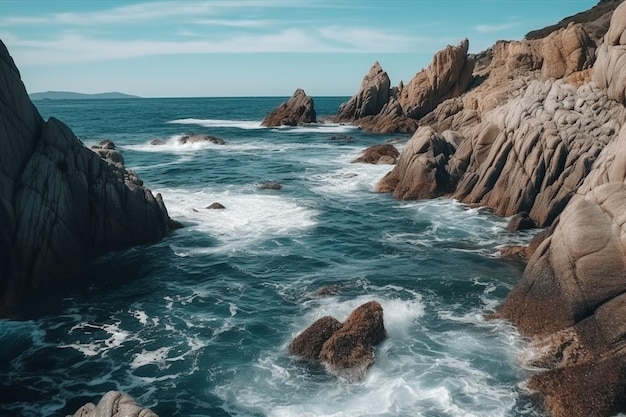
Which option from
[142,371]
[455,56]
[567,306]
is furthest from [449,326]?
[455,56]

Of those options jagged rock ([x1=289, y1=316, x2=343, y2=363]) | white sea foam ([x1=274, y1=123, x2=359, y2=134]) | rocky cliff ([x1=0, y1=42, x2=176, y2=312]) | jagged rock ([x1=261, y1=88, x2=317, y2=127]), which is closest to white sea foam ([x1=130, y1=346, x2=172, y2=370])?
jagged rock ([x1=289, y1=316, x2=343, y2=363])

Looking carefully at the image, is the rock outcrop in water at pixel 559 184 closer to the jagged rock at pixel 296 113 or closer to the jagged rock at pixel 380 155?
the jagged rock at pixel 380 155

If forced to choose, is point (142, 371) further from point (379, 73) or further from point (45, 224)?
point (379, 73)

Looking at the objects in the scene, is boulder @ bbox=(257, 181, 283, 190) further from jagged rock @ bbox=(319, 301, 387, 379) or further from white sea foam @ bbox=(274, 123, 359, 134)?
white sea foam @ bbox=(274, 123, 359, 134)

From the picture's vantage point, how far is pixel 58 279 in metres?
27.5

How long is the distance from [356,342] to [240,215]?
2163 centimetres

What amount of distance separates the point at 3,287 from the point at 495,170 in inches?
1187

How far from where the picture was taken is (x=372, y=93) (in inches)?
4033

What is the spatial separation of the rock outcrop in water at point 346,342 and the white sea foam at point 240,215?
44.9 feet

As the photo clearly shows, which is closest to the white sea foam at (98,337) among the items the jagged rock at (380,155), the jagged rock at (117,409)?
the jagged rock at (117,409)

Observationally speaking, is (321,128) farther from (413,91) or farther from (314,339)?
(314,339)

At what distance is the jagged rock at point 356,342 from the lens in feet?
63.4

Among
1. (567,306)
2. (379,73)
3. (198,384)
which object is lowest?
(198,384)

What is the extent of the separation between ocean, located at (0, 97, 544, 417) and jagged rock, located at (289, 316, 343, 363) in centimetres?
37
